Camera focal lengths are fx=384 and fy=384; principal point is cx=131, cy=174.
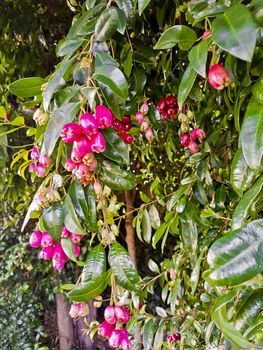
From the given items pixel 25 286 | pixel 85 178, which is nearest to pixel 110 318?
pixel 85 178

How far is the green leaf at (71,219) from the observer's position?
54 cm

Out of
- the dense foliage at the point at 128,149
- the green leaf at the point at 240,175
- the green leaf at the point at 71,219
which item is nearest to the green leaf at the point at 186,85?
the dense foliage at the point at 128,149

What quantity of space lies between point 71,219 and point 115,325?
0.75 feet

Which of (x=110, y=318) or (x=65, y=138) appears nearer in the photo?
(x=65, y=138)

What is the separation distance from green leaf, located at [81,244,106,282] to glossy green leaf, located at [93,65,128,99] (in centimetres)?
23

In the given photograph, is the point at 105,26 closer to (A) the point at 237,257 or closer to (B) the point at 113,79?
(B) the point at 113,79

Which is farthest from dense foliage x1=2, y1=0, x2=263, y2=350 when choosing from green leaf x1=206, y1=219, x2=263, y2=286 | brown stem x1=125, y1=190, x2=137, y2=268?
brown stem x1=125, y1=190, x2=137, y2=268

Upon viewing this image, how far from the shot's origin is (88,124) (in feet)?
1.55

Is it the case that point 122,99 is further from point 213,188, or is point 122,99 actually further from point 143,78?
point 213,188

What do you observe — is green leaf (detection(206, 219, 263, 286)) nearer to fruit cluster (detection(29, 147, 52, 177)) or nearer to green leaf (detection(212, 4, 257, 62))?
green leaf (detection(212, 4, 257, 62))

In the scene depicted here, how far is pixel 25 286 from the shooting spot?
2395 millimetres

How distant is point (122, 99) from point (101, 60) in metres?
0.06

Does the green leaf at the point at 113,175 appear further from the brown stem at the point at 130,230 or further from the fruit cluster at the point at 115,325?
the brown stem at the point at 130,230

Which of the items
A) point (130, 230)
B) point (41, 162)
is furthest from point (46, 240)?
point (130, 230)
